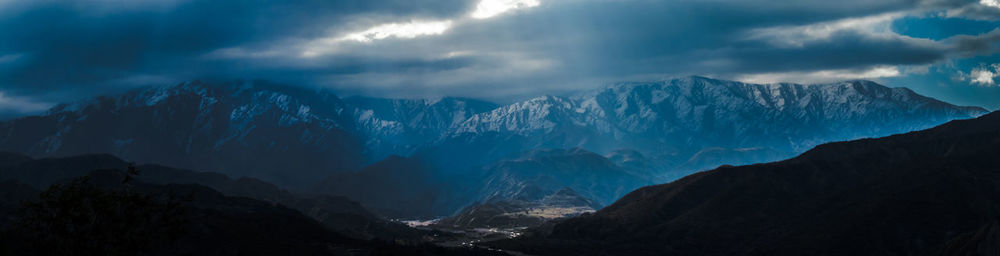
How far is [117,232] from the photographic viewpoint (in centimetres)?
8794

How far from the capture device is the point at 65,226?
86.4m

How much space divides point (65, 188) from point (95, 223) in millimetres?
11573

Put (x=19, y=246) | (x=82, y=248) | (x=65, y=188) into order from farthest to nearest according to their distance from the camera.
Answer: (x=19, y=246) < (x=65, y=188) < (x=82, y=248)

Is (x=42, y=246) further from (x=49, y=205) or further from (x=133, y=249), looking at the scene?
(x=133, y=249)

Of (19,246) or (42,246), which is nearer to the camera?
(42,246)

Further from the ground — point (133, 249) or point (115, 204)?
point (115, 204)

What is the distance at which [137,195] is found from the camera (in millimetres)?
89375

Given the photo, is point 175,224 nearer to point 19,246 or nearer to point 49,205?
point 49,205

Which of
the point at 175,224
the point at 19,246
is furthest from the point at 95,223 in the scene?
the point at 19,246

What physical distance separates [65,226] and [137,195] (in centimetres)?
840

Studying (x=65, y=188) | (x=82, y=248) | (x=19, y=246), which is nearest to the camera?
(x=82, y=248)

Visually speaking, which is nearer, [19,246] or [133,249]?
[133,249]

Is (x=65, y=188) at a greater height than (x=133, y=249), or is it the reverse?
(x=65, y=188)

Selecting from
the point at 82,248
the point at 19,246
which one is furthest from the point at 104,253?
the point at 19,246
